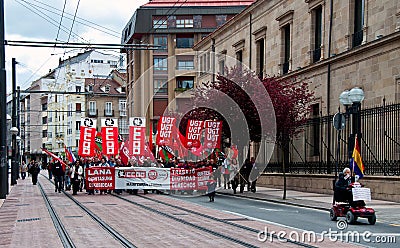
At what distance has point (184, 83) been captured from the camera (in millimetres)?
72750

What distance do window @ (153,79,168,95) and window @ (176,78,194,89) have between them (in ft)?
6.17

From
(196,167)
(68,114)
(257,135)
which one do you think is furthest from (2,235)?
(68,114)

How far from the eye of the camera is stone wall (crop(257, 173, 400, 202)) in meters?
22.1

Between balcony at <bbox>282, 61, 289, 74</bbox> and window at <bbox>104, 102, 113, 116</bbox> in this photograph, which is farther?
window at <bbox>104, 102, 113, 116</bbox>

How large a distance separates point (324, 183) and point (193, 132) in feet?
23.4

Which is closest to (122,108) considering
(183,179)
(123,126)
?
(123,126)

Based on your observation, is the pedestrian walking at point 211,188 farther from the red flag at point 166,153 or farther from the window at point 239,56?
the window at point 239,56

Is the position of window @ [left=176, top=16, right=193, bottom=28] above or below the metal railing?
above

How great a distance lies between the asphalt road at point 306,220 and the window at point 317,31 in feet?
39.1

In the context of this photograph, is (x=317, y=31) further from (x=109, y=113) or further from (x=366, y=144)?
(x=109, y=113)

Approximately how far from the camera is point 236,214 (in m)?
18.2

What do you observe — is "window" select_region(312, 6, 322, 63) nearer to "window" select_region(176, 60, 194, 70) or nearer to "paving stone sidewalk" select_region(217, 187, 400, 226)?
"paving stone sidewalk" select_region(217, 187, 400, 226)

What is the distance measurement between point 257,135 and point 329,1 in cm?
793

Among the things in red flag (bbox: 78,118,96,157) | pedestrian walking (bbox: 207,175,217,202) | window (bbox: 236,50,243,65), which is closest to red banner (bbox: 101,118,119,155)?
red flag (bbox: 78,118,96,157)
